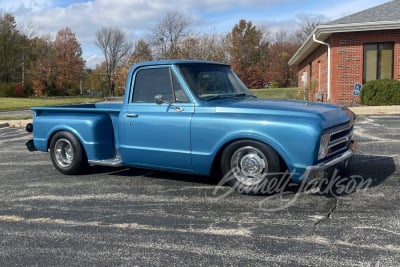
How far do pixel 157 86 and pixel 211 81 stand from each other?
78 cm

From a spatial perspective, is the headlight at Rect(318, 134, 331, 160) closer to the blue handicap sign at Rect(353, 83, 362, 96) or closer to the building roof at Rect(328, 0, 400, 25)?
the blue handicap sign at Rect(353, 83, 362, 96)

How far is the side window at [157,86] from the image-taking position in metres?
6.14

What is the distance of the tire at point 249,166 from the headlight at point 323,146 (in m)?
0.49

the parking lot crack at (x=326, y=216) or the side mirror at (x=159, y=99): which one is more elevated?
the side mirror at (x=159, y=99)

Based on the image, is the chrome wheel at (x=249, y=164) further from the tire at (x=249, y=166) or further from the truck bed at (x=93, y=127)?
the truck bed at (x=93, y=127)

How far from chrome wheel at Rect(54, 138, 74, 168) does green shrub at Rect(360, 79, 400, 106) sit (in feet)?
44.9

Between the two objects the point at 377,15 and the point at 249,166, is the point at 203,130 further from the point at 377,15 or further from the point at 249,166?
the point at 377,15

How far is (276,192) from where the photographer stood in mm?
5641

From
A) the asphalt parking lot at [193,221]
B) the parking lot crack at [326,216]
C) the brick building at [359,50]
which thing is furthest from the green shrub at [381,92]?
the parking lot crack at [326,216]

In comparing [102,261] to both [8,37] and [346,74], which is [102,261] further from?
[8,37]

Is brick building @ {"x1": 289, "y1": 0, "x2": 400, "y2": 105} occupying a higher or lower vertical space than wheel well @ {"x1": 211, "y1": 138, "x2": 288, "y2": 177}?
higher

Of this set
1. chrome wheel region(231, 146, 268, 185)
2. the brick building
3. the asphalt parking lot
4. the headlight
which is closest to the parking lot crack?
the asphalt parking lot

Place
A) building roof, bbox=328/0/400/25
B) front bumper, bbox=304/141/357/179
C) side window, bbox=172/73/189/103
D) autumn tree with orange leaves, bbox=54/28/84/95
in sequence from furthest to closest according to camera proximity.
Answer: autumn tree with orange leaves, bbox=54/28/84/95, building roof, bbox=328/0/400/25, side window, bbox=172/73/189/103, front bumper, bbox=304/141/357/179

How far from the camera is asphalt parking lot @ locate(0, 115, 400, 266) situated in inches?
152
